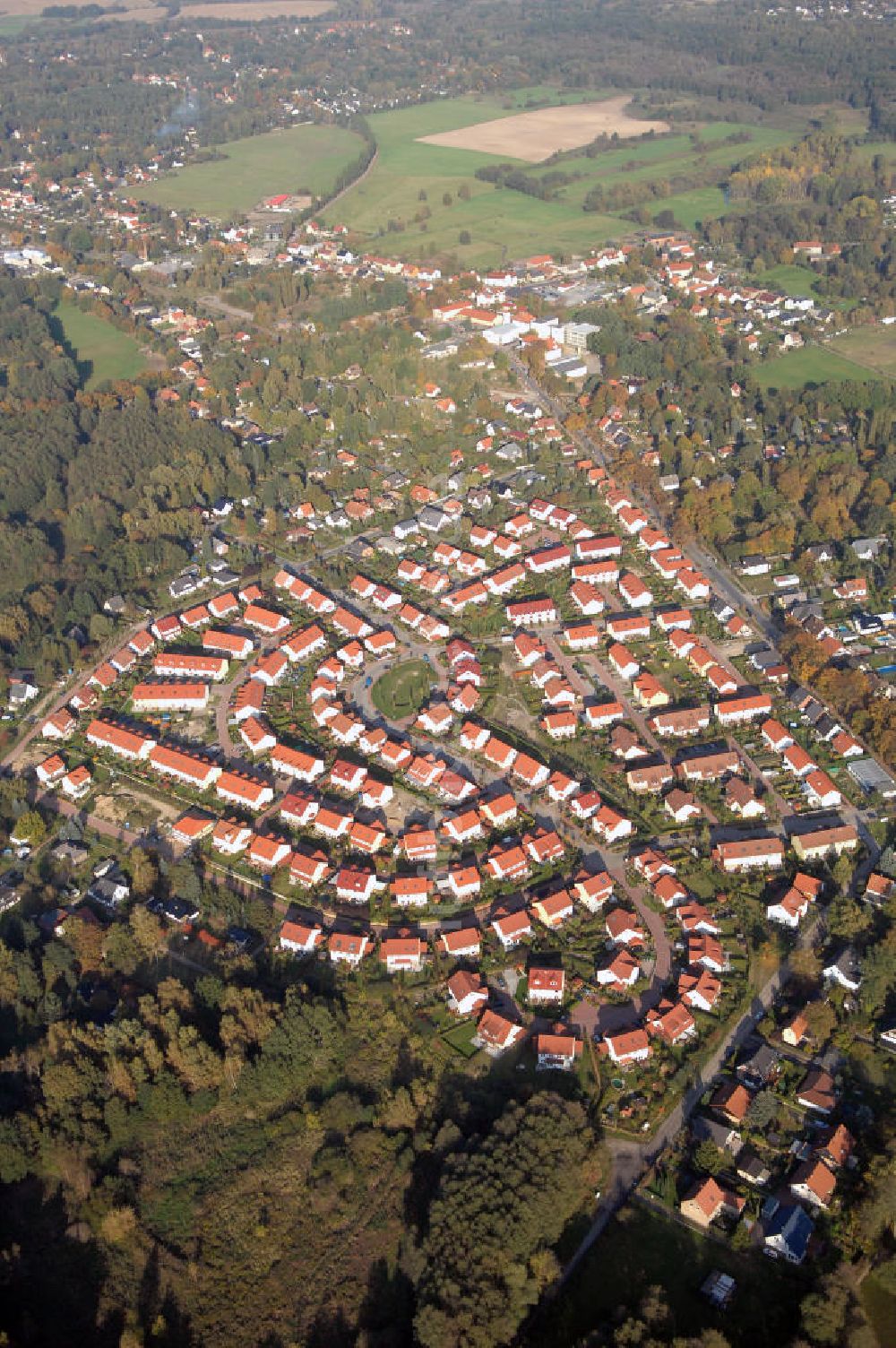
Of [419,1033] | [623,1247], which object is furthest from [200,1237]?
[623,1247]

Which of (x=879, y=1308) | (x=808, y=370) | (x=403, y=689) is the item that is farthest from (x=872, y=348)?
(x=879, y=1308)

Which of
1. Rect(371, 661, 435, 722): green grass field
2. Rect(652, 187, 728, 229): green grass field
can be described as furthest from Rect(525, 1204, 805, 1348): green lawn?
Rect(652, 187, 728, 229): green grass field

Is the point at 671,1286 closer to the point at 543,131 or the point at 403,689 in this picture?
the point at 403,689

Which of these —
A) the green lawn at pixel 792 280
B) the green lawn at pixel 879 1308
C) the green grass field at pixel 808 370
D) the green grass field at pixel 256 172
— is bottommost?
the green lawn at pixel 879 1308

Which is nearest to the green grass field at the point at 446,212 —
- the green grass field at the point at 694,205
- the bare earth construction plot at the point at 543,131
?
the bare earth construction plot at the point at 543,131

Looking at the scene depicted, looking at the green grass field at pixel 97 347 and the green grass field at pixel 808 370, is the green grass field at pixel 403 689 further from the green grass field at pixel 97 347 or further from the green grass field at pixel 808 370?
the green grass field at pixel 97 347

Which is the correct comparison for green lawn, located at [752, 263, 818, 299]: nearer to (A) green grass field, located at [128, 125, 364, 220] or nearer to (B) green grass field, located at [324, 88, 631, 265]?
(B) green grass field, located at [324, 88, 631, 265]
